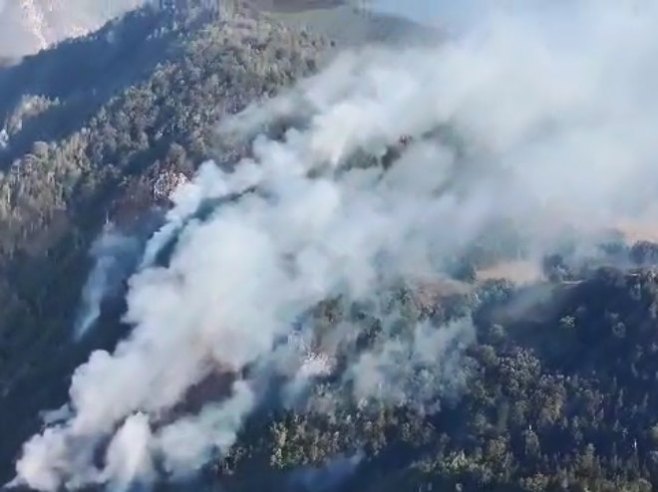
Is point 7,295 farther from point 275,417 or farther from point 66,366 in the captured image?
point 275,417

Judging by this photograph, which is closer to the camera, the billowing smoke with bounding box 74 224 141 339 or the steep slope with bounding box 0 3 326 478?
the billowing smoke with bounding box 74 224 141 339

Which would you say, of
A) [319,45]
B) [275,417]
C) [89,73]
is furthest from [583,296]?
[89,73]


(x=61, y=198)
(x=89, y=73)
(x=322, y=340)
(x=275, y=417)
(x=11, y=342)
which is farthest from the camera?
(x=89, y=73)

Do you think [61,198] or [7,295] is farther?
[61,198]

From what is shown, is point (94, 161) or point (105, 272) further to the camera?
point (94, 161)

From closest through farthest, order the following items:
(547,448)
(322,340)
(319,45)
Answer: (547,448) < (322,340) < (319,45)

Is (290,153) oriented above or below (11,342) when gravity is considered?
above

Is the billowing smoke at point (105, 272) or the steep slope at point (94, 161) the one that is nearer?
the billowing smoke at point (105, 272)

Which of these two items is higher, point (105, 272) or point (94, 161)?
point (94, 161)
